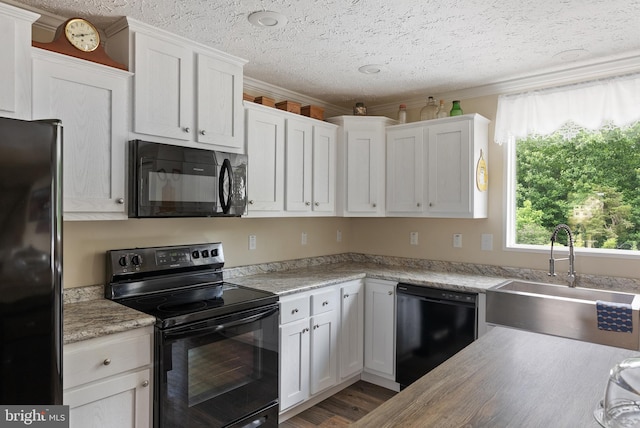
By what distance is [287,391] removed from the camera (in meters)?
2.66

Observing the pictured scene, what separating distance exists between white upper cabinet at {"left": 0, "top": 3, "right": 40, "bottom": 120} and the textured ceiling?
32 cm

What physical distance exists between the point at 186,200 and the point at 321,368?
153cm

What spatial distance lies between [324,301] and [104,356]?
59.1 inches

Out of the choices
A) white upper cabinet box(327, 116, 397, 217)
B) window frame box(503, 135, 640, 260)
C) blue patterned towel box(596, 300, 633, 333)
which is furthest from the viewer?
white upper cabinet box(327, 116, 397, 217)

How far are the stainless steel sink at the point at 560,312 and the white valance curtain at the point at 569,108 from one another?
3.74 ft

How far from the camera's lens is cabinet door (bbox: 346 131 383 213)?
3.50 metres

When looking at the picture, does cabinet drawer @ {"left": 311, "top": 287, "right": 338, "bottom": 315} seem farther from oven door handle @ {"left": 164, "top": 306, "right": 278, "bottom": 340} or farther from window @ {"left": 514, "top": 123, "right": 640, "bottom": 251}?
window @ {"left": 514, "top": 123, "right": 640, "bottom": 251}

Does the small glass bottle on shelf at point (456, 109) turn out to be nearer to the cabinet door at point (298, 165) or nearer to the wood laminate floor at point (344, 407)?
the cabinet door at point (298, 165)

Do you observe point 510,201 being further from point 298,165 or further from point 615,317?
point 298,165

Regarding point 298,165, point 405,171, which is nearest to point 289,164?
point 298,165

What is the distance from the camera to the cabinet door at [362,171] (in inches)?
138

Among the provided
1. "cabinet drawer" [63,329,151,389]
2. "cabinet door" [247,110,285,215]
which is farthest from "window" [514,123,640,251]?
"cabinet drawer" [63,329,151,389]

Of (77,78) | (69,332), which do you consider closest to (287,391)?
(69,332)

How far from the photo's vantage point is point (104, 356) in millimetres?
1770
